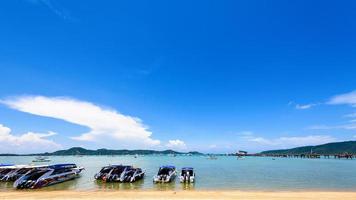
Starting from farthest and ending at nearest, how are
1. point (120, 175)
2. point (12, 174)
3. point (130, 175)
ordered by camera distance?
1. point (12, 174)
2. point (130, 175)
3. point (120, 175)

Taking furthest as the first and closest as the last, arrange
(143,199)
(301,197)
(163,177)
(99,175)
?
1. (99,175)
2. (163,177)
3. (301,197)
4. (143,199)

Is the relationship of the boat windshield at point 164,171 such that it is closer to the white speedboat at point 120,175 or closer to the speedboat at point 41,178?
the white speedboat at point 120,175

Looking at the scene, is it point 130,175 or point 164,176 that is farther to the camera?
point 130,175

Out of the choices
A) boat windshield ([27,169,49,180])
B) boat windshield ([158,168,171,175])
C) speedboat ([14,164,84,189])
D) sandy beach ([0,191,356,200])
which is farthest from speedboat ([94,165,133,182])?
sandy beach ([0,191,356,200])

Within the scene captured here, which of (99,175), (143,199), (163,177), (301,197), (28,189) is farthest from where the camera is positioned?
(99,175)

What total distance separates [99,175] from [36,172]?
9.22 m

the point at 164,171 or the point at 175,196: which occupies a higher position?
the point at 164,171

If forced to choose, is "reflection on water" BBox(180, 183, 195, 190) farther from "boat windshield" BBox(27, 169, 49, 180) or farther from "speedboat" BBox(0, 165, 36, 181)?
"speedboat" BBox(0, 165, 36, 181)

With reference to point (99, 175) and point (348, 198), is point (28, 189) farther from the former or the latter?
point (348, 198)

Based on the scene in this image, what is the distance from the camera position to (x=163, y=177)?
41.2 metres

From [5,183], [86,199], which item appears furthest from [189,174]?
[5,183]

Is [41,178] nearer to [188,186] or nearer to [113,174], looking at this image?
[113,174]

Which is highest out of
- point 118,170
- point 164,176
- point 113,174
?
point 118,170

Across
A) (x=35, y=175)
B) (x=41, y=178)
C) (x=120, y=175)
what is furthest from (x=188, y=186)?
(x=35, y=175)
